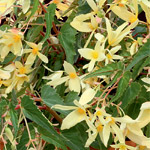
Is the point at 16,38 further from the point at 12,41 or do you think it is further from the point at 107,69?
the point at 107,69

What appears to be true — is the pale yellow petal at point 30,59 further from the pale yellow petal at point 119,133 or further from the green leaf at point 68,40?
the pale yellow petal at point 119,133

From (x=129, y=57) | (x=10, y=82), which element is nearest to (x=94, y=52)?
(x=129, y=57)

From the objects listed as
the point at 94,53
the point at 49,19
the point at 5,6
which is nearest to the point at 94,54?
the point at 94,53

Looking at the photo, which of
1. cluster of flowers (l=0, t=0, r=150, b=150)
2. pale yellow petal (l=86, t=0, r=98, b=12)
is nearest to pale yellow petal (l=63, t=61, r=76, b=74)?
cluster of flowers (l=0, t=0, r=150, b=150)

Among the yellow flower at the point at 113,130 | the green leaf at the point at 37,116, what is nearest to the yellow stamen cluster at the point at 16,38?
the green leaf at the point at 37,116

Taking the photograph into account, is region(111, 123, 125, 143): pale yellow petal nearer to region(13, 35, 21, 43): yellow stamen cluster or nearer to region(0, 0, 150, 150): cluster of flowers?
region(0, 0, 150, 150): cluster of flowers
